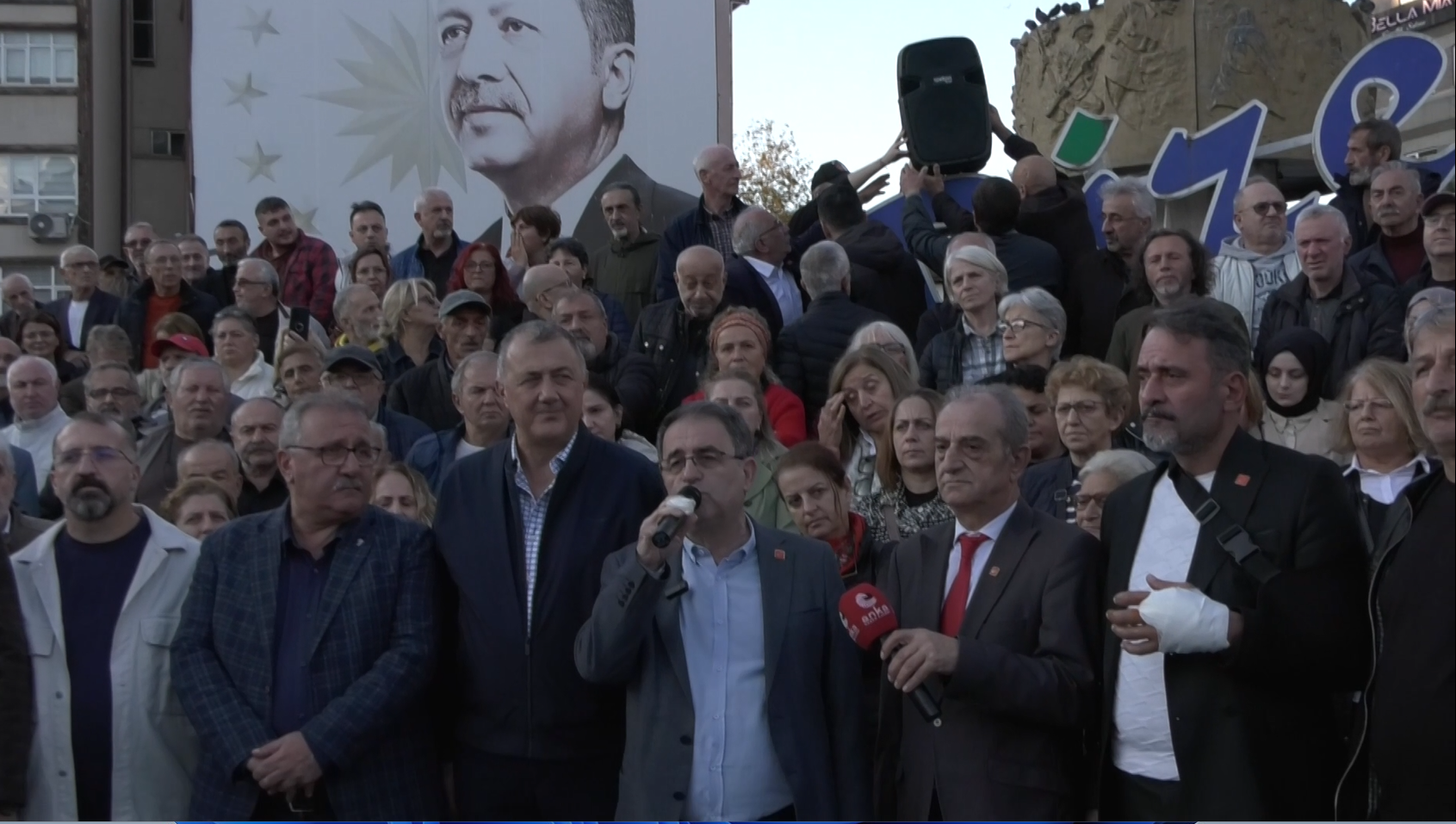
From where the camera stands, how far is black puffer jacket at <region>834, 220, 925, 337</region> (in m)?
8.80

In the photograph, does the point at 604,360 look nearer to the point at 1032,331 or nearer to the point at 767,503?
the point at 1032,331

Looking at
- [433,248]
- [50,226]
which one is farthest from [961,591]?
[50,226]

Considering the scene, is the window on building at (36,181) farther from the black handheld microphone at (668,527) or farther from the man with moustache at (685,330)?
the black handheld microphone at (668,527)

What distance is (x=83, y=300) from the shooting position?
11.1 metres

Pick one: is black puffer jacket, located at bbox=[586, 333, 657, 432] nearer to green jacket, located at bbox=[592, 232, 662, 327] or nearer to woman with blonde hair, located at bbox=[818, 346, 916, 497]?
woman with blonde hair, located at bbox=[818, 346, 916, 497]

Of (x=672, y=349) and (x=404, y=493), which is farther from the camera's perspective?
(x=672, y=349)

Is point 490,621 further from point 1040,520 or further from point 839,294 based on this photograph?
point 839,294

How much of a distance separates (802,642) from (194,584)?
67.5 inches

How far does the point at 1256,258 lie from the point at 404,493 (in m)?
4.35

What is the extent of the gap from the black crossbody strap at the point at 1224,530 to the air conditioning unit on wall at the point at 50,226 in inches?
1076

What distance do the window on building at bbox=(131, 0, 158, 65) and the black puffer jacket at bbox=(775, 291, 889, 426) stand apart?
21.0 meters

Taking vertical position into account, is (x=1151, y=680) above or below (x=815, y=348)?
below

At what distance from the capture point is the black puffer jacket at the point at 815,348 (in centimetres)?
766

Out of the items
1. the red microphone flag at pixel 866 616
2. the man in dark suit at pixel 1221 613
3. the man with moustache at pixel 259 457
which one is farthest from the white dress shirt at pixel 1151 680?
the man with moustache at pixel 259 457
